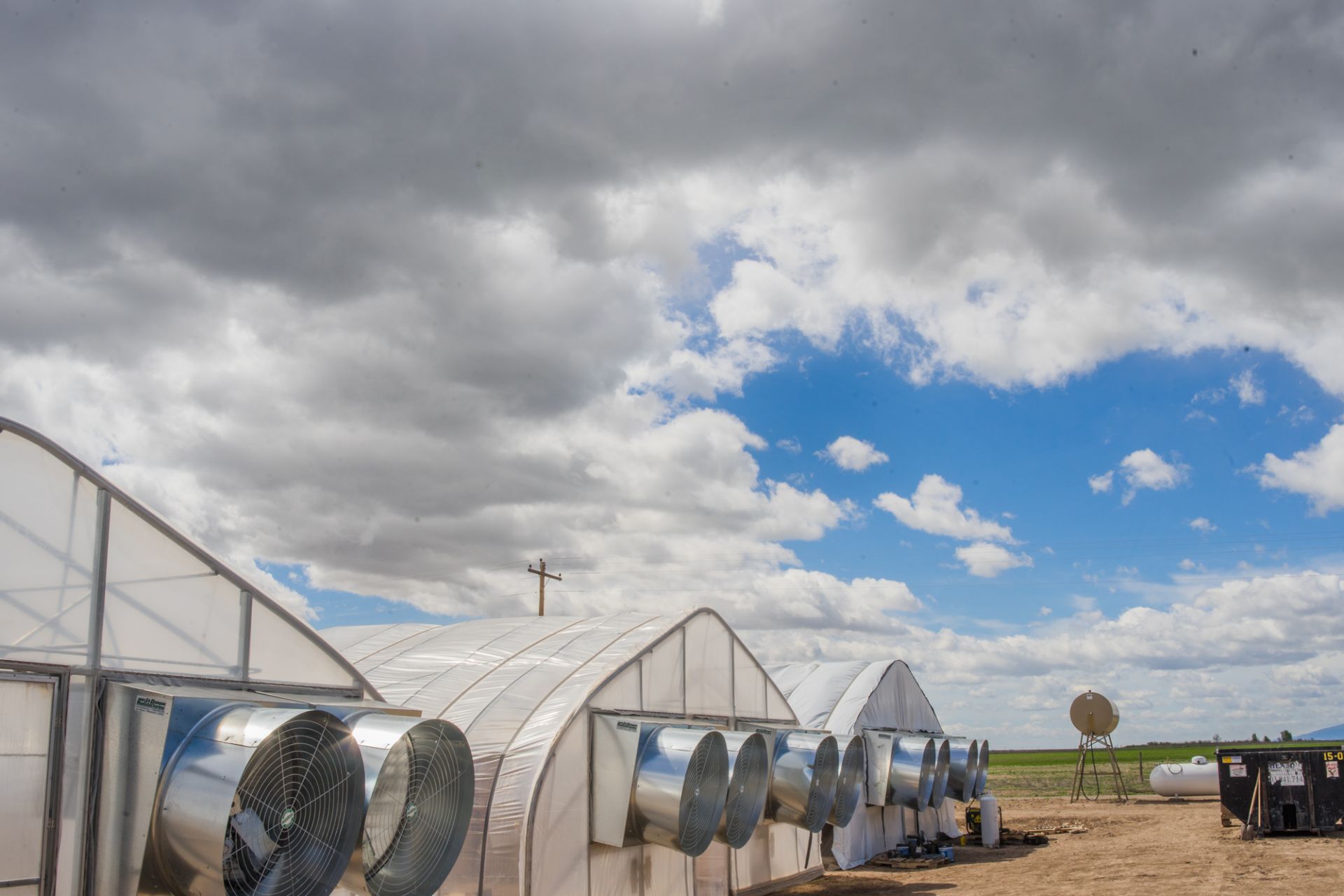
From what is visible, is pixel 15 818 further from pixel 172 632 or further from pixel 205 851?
pixel 172 632

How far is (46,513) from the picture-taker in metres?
9.85

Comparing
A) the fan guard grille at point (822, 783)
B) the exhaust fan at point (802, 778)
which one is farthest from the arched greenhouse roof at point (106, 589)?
the fan guard grille at point (822, 783)

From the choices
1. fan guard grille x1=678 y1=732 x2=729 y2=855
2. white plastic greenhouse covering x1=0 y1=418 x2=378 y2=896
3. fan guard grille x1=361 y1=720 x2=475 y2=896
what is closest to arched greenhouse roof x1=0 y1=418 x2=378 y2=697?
white plastic greenhouse covering x1=0 y1=418 x2=378 y2=896

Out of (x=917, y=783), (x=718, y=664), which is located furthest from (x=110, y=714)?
(x=917, y=783)

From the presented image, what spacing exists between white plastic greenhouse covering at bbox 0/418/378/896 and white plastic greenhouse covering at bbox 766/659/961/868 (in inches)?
809

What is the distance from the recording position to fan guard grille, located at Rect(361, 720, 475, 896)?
10.6 m

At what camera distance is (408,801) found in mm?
11000

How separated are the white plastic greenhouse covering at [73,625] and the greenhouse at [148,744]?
2 centimetres

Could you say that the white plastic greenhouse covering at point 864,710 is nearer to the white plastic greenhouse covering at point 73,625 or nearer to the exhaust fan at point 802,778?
the exhaust fan at point 802,778

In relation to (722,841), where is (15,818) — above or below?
above

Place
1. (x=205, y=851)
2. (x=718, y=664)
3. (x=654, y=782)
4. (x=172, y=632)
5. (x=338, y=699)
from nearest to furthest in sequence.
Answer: (x=205, y=851) < (x=172, y=632) < (x=338, y=699) < (x=654, y=782) < (x=718, y=664)

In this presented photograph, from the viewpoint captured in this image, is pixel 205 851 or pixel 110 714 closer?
pixel 205 851

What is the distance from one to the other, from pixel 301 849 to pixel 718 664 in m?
13.0

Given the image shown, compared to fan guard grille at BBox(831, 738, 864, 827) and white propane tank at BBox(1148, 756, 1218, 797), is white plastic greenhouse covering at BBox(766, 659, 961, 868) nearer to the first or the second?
fan guard grille at BBox(831, 738, 864, 827)
